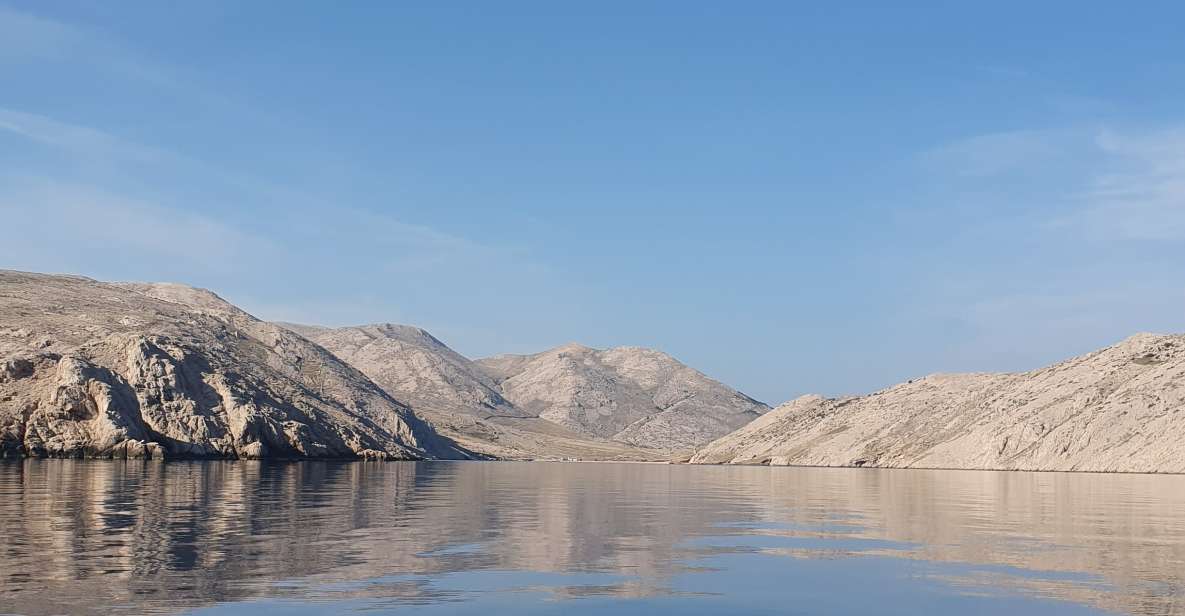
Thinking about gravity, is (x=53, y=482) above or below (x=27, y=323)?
below

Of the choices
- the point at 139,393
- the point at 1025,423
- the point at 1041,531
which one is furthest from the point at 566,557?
the point at 1025,423

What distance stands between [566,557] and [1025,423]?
12742 centimetres

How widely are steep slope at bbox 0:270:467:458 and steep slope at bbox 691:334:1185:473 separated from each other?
2780 inches

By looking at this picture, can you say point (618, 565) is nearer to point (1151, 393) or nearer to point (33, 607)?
point (33, 607)

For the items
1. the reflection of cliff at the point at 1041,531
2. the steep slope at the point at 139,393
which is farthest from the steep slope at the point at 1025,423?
the steep slope at the point at 139,393

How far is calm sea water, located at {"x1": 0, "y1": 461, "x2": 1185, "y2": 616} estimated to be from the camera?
59.3 ft

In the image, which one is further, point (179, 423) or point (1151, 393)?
point (1151, 393)

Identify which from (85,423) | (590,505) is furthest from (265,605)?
(85,423)

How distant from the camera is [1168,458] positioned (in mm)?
115625

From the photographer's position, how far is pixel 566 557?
81.4 feet

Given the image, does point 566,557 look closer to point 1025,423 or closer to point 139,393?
point 139,393

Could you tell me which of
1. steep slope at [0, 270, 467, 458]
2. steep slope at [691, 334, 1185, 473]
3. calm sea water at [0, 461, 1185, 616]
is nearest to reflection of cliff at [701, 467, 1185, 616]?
calm sea water at [0, 461, 1185, 616]

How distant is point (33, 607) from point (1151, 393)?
139 meters

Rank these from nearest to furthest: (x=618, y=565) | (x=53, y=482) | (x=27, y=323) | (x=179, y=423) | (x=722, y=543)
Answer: (x=618, y=565), (x=722, y=543), (x=53, y=482), (x=179, y=423), (x=27, y=323)
